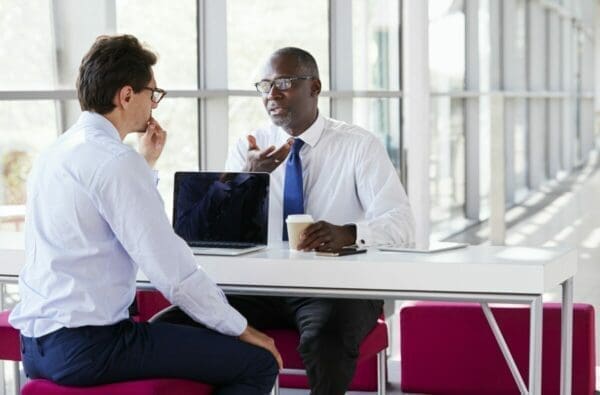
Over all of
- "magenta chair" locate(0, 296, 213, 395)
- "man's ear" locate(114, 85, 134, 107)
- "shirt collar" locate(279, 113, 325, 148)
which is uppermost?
"man's ear" locate(114, 85, 134, 107)

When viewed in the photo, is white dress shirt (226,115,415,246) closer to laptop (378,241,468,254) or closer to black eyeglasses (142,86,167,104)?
laptop (378,241,468,254)

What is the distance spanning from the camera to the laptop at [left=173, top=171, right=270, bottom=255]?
3.45 m

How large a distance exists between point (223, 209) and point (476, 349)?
146 cm

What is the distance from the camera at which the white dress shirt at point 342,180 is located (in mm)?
3873

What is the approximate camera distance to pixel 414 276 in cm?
307

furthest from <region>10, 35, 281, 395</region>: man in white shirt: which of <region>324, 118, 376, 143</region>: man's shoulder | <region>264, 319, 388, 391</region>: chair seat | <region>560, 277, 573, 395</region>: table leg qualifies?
<region>324, 118, 376, 143</region>: man's shoulder

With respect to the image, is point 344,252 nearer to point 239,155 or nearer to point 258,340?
point 258,340

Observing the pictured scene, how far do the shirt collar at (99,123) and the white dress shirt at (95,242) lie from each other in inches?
1.5

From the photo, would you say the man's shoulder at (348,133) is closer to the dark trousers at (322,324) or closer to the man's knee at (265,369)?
the dark trousers at (322,324)

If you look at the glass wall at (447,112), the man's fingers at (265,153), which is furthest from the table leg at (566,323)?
the glass wall at (447,112)

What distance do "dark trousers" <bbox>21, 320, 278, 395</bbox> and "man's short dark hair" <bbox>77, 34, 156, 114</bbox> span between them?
57 centimetres

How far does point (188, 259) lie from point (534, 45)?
47.3ft

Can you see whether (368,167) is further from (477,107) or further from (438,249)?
(477,107)

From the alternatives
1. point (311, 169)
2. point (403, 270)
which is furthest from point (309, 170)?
point (403, 270)
